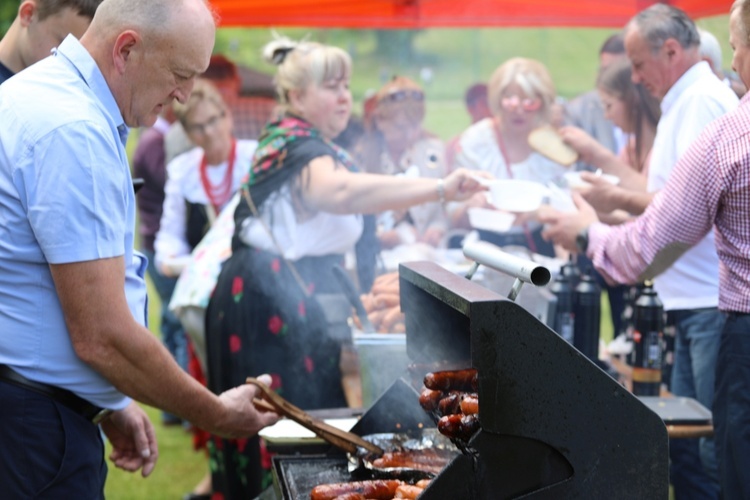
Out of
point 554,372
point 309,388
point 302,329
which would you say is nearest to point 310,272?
point 302,329

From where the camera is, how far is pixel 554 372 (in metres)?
2.09

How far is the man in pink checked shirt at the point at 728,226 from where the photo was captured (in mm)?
2961

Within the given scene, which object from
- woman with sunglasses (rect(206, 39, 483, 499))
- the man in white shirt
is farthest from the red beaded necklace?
the man in white shirt

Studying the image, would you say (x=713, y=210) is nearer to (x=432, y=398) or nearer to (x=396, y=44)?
(x=432, y=398)

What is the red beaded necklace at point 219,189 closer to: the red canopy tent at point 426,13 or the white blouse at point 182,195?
the white blouse at point 182,195

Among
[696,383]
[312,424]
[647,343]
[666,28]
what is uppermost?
[666,28]

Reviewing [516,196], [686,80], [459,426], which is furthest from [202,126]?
[459,426]

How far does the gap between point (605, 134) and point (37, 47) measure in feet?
14.9

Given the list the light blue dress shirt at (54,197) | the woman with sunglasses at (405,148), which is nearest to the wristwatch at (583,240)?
the light blue dress shirt at (54,197)

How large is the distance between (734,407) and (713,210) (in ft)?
2.21

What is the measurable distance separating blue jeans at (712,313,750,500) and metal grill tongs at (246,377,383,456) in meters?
1.22

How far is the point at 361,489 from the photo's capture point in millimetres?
2465

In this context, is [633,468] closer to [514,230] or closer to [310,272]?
[310,272]

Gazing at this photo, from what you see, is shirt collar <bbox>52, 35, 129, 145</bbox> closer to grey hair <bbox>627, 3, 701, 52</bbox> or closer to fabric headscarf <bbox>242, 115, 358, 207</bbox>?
fabric headscarf <bbox>242, 115, 358, 207</bbox>
